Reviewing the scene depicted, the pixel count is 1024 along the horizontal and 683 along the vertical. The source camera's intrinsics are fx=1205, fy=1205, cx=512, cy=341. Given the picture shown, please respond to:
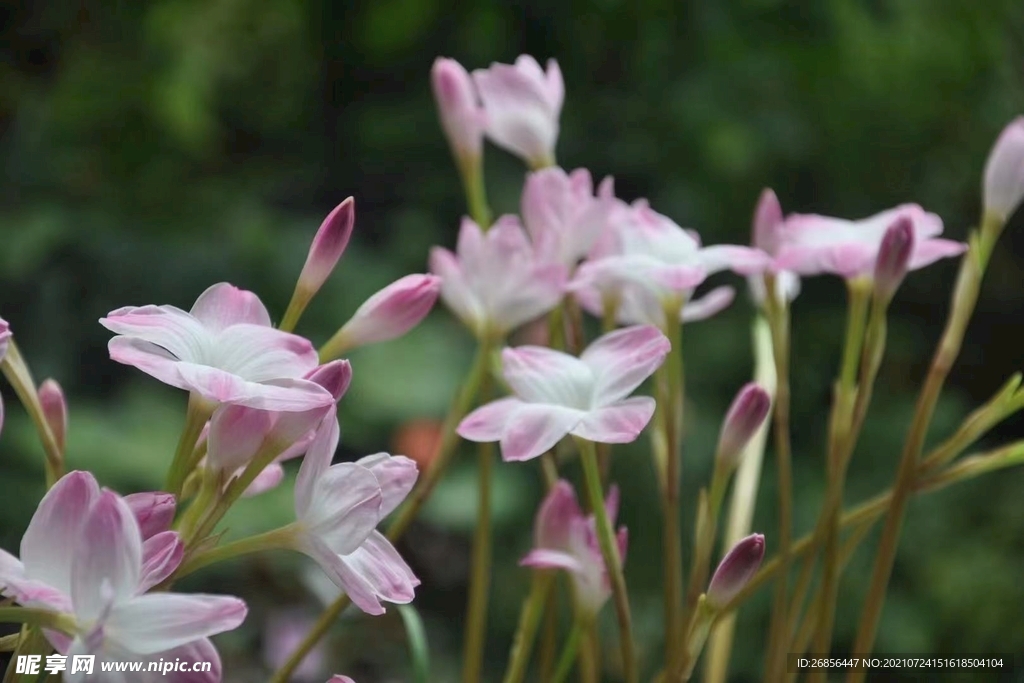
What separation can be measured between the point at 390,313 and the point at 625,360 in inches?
1.8

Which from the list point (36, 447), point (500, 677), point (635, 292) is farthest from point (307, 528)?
point (500, 677)

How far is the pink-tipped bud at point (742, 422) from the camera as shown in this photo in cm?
23

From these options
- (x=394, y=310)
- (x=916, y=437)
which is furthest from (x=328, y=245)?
(x=916, y=437)

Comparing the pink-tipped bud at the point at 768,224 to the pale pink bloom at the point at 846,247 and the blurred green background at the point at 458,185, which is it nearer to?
the pale pink bloom at the point at 846,247

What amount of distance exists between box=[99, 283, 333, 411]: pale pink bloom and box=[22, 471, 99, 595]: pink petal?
0.06 ft

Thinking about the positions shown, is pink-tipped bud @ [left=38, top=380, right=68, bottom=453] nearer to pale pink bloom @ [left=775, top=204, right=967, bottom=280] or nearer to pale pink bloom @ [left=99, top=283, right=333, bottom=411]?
pale pink bloom @ [left=99, top=283, right=333, bottom=411]

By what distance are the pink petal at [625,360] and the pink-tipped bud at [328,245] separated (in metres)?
0.05

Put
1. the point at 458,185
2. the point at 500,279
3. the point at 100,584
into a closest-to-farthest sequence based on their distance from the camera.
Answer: the point at 100,584 < the point at 500,279 < the point at 458,185

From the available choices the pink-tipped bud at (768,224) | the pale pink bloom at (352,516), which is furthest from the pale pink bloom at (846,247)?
the pale pink bloom at (352,516)

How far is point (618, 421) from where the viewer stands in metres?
0.20

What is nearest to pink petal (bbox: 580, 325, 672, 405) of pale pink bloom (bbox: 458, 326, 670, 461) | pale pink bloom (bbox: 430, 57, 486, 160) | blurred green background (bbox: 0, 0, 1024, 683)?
pale pink bloom (bbox: 458, 326, 670, 461)

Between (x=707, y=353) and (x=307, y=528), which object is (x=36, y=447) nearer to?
(x=707, y=353)

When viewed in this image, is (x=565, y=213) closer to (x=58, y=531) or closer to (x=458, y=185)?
(x=58, y=531)

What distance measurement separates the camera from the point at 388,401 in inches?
39.5
